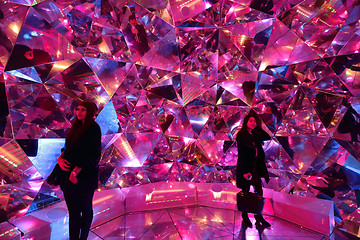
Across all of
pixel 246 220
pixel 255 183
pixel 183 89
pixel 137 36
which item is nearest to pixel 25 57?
pixel 137 36

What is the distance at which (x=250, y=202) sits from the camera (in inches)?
145

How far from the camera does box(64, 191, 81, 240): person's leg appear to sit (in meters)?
2.76

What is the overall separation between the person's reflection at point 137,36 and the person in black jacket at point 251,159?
5.68 ft

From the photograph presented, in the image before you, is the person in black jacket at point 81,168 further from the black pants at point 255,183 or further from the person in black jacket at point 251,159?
the black pants at point 255,183

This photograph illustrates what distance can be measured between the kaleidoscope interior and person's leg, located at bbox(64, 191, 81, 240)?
810 mm

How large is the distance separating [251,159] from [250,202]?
1.88 ft

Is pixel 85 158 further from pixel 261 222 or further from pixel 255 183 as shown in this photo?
pixel 261 222

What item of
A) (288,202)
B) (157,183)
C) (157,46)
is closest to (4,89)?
(157,46)

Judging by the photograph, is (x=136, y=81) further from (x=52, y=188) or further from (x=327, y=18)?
(x=327, y=18)

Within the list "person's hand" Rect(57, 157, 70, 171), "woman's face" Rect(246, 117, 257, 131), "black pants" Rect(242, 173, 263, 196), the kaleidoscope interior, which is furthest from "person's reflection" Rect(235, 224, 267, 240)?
"person's hand" Rect(57, 157, 70, 171)

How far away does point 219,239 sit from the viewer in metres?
3.20

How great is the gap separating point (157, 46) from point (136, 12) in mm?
525

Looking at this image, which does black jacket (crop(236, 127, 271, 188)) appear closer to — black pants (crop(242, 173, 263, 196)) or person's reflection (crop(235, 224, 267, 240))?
black pants (crop(242, 173, 263, 196))

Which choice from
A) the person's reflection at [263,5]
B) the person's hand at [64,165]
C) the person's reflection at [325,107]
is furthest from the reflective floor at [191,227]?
the person's reflection at [263,5]
